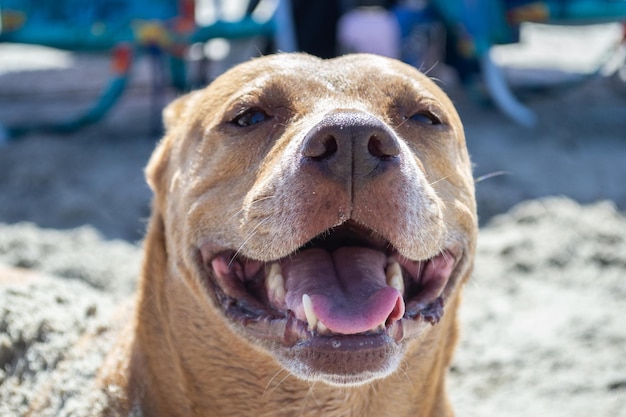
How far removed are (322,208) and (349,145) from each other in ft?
0.60

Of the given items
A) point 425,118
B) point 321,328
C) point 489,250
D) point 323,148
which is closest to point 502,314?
point 489,250

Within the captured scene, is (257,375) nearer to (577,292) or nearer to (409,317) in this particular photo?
(409,317)

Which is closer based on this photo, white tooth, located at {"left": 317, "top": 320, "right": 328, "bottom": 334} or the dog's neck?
white tooth, located at {"left": 317, "top": 320, "right": 328, "bottom": 334}

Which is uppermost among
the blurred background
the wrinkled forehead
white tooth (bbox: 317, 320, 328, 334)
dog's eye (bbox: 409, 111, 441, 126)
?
the wrinkled forehead

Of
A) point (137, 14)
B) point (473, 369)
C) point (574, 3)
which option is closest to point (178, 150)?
point (473, 369)

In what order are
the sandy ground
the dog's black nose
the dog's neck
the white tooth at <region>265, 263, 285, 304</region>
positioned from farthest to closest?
the sandy ground → the dog's neck → the white tooth at <region>265, 263, 285, 304</region> → the dog's black nose

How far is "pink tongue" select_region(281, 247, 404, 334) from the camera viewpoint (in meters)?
2.22

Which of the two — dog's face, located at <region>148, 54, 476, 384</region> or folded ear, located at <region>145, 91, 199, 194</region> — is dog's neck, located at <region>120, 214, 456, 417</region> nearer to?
dog's face, located at <region>148, 54, 476, 384</region>

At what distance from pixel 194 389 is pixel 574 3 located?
6169 millimetres

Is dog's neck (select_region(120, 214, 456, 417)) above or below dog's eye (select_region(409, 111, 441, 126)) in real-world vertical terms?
below

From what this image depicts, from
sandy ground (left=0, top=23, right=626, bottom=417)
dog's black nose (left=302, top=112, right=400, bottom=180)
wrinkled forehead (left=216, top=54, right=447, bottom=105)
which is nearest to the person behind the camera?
dog's black nose (left=302, top=112, right=400, bottom=180)

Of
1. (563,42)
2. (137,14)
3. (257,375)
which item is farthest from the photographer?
(563,42)

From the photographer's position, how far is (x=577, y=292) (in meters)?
4.75

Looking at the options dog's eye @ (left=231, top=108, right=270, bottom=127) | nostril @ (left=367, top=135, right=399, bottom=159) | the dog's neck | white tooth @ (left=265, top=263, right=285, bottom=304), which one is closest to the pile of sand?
the dog's neck
